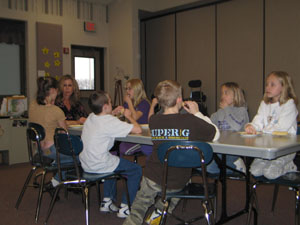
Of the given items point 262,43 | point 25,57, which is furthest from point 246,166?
point 25,57

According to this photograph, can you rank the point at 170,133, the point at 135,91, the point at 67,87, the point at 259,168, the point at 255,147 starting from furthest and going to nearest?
the point at 67,87
the point at 135,91
the point at 259,168
the point at 170,133
the point at 255,147

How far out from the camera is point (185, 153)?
183cm

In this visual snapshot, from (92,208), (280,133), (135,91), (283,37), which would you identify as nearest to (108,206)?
(92,208)

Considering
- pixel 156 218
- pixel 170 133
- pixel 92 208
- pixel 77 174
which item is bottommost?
pixel 92 208

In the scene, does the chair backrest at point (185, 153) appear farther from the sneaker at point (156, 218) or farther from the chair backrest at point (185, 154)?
the sneaker at point (156, 218)

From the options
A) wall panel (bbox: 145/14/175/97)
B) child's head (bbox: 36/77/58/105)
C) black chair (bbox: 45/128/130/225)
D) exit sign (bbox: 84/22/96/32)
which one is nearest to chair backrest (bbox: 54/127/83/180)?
black chair (bbox: 45/128/130/225)

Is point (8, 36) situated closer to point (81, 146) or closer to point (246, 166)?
point (81, 146)

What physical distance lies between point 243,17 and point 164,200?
479cm

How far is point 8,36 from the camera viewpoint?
20.1 feet

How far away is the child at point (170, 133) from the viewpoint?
6.43ft

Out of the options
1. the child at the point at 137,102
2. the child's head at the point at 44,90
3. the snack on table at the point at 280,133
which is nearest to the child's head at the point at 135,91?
the child at the point at 137,102

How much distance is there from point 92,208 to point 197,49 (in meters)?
4.40

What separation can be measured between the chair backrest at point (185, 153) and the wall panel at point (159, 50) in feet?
17.4

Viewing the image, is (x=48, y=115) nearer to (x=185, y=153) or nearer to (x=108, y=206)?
(x=108, y=206)
